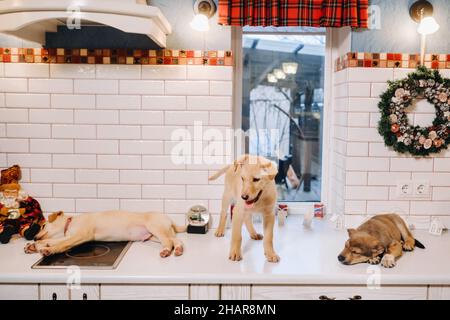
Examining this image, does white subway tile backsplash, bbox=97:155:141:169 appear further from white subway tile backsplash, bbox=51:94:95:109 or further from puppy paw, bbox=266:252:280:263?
puppy paw, bbox=266:252:280:263

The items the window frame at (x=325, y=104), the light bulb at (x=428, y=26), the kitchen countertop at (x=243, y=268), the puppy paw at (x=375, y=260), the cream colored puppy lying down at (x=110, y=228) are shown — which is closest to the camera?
the kitchen countertop at (x=243, y=268)

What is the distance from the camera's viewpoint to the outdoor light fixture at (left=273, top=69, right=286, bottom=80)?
2.32m

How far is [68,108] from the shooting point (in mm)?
2020

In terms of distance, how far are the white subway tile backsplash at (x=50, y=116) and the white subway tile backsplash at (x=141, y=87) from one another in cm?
26

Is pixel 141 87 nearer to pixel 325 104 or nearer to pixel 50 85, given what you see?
pixel 50 85

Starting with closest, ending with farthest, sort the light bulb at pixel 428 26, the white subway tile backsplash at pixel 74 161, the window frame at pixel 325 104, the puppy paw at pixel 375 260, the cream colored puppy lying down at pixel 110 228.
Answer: the puppy paw at pixel 375 260 < the cream colored puppy lying down at pixel 110 228 < the light bulb at pixel 428 26 < the white subway tile backsplash at pixel 74 161 < the window frame at pixel 325 104

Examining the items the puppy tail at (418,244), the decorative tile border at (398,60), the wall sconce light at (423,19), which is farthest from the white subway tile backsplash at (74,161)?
the wall sconce light at (423,19)

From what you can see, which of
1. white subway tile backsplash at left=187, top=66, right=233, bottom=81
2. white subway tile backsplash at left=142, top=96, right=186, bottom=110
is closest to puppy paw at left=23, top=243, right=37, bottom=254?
white subway tile backsplash at left=142, top=96, right=186, bottom=110

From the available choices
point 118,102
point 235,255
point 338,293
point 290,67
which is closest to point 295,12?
point 290,67

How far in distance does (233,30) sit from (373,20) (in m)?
0.66

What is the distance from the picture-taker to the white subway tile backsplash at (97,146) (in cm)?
204

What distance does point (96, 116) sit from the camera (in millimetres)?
2027

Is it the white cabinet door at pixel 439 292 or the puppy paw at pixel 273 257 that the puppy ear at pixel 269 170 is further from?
the white cabinet door at pixel 439 292

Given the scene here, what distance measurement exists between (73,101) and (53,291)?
0.86 m
